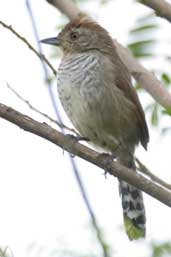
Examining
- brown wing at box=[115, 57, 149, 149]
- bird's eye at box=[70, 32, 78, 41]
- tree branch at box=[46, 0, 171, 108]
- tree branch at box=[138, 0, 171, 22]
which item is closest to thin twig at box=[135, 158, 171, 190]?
tree branch at box=[46, 0, 171, 108]

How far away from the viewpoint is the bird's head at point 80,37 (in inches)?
211

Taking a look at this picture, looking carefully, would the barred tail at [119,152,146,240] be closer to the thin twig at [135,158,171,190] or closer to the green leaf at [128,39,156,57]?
the thin twig at [135,158,171,190]

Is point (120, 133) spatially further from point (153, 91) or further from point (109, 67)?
point (153, 91)

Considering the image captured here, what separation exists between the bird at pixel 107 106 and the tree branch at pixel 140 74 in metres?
0.81

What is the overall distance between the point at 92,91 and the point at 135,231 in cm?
119

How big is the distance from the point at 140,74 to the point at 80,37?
1.83 metres

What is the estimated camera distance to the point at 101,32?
5438 millimetres

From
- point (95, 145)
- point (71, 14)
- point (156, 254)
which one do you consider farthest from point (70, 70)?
point (156, 254)

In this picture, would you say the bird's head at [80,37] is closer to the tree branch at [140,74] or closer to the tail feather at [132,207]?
the tail feather at [132,207]

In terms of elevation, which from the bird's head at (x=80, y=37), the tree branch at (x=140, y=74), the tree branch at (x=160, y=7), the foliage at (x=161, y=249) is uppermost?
the tree branch at (x=160, y=7)

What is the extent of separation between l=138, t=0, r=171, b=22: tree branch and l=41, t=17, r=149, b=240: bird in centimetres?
141

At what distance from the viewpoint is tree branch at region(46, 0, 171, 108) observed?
3516 mm

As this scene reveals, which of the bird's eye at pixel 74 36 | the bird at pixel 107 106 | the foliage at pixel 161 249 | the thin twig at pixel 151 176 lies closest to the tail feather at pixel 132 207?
the bird at pixel 107 106

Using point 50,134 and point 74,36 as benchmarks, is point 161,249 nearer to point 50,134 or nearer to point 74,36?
point 50,134
